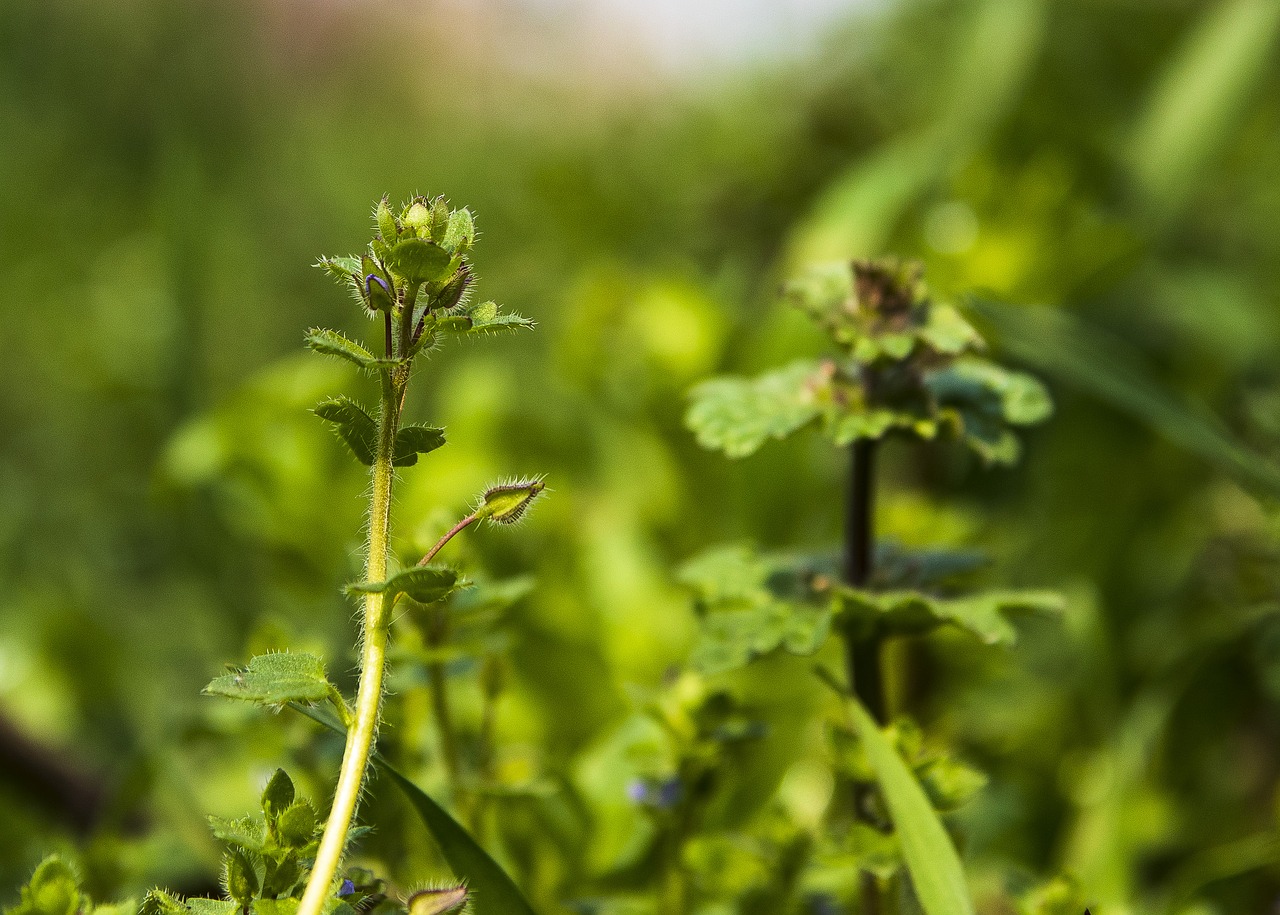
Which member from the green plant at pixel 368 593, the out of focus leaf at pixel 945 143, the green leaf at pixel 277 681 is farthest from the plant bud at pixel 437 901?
the out of focus leaf at pixel 945 143

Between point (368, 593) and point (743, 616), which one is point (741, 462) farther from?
point (368, 593)

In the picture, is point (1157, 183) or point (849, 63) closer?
point (1157, 183)

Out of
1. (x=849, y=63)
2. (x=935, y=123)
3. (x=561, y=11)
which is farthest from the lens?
(x=561, y=11)

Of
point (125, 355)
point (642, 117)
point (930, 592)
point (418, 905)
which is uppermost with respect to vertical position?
point (642, 117)

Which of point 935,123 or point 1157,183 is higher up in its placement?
point 935,123

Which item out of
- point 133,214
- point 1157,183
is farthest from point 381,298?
point 133,214

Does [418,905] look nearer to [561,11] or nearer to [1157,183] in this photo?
[1157,183]
